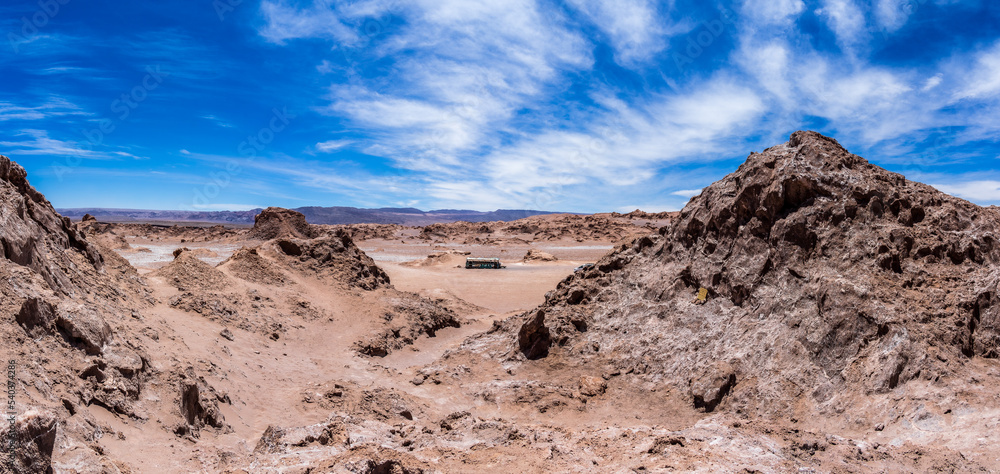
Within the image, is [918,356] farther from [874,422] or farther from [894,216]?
[894,216]

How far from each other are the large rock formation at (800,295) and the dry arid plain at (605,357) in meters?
0.03

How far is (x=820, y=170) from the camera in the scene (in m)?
9.09

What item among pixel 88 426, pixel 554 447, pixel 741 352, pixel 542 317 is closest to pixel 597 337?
pixel 542 317

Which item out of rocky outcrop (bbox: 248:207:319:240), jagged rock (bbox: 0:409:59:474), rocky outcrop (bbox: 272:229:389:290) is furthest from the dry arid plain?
rocky outcrop (bbox: 248:207:319:240)

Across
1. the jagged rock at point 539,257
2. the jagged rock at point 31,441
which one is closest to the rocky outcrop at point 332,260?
the jagged rock at point 31,441

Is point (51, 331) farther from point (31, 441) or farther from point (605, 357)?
point (605, 357)

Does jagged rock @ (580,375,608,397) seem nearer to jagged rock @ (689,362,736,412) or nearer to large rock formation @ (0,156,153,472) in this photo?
jagged rock @ (689,362,736,412)

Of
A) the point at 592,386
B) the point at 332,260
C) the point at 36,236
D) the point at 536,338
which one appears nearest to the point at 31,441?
the point at 36,236

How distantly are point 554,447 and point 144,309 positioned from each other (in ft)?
26.2

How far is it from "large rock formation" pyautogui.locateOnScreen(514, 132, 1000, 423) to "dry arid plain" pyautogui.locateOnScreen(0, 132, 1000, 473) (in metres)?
0.03

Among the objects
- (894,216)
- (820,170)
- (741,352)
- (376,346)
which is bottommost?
(376,346)

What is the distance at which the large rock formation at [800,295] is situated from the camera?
6.89m

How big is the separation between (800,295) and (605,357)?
11.2ft

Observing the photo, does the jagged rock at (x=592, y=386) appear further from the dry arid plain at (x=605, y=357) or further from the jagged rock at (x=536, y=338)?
the jagged rock at (x=536, y=338)
